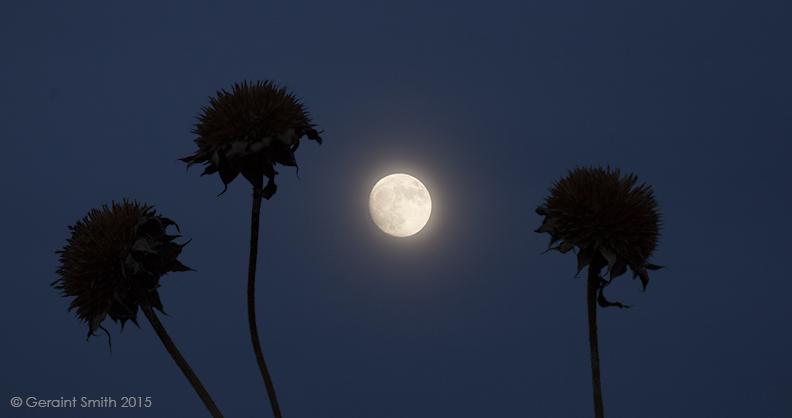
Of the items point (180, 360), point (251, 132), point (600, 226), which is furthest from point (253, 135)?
point (600, 226)

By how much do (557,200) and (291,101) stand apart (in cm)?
297

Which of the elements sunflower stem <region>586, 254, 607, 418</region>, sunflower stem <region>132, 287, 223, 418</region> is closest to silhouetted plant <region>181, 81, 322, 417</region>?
sunflower stem <region>132, 287, 223, 418</region>

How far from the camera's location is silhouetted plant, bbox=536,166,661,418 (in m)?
5.47

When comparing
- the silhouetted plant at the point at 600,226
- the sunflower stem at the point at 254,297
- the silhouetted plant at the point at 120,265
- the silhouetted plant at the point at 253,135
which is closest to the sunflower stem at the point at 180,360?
the silhouetted plant at the point at 120,265

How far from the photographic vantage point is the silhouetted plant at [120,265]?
534cm

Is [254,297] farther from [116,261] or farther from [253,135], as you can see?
[253,135]

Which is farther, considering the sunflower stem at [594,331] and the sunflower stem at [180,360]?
the sunflower stem at [594,331]

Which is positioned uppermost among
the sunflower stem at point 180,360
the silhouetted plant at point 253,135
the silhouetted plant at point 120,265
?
the silhouetted plant at point 253,135

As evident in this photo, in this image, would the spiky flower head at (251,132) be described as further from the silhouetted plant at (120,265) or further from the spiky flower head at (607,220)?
the spiky flower head at (607,220)

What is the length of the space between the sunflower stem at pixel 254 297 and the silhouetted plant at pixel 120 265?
69cm

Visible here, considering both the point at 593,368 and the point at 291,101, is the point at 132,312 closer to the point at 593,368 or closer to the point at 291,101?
the point at 291,101

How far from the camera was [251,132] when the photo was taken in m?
5.06

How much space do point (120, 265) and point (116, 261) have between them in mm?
56

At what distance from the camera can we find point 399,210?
383 inches
